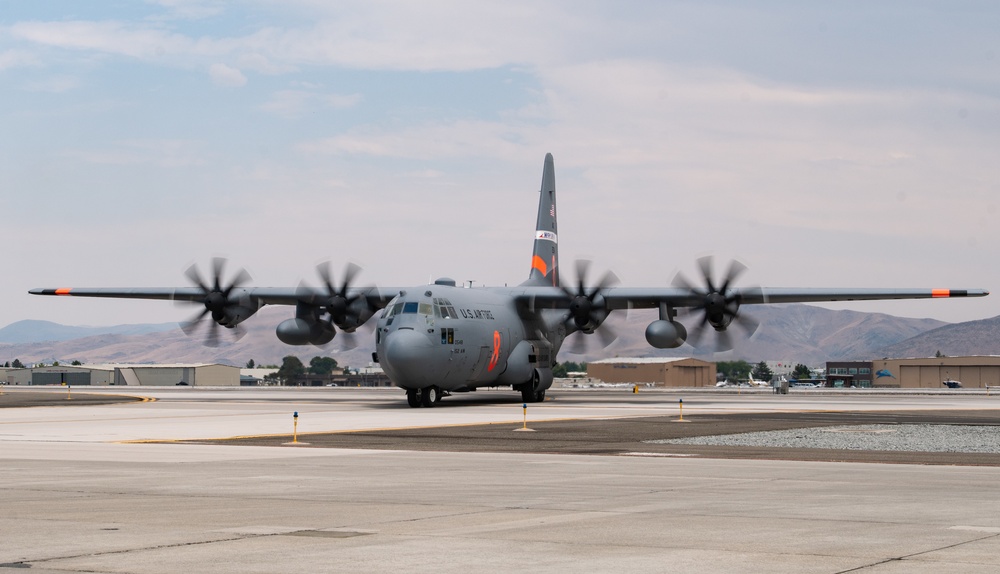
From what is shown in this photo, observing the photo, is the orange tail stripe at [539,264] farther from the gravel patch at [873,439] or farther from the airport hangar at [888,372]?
the airport hangar at [888,372]

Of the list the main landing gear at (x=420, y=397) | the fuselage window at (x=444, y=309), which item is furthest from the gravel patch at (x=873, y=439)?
the main landing gear at (x=420, y=397)

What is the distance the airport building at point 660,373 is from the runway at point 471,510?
143994 millimetres

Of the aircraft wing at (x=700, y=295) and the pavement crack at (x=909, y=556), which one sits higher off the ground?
the aircraft wing at (x=700, y=295)

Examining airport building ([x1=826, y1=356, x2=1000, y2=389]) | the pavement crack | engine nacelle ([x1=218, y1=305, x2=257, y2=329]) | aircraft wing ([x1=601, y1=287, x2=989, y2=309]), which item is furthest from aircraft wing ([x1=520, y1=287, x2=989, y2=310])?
airport building ([x1=826, y1=356, x2=1000, y2=389])

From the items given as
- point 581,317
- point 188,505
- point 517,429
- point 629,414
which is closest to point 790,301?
point 581,317

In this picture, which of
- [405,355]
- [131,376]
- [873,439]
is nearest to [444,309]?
[405,355]

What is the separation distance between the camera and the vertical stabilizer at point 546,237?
206 feet

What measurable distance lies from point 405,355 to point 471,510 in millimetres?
30492

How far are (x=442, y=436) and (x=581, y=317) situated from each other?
25032mm

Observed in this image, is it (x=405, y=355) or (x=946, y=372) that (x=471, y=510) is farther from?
(x=946, y=372)

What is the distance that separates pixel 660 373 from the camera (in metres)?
170

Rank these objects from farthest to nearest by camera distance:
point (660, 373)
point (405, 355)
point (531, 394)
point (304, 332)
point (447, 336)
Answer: point (660, 373) < point (531, 394) < point (304, 332) < point (447, 336) < point (405, 355)

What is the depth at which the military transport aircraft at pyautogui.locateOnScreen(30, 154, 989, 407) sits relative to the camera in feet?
154

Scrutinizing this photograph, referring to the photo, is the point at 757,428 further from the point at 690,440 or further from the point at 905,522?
the point at 905,522
